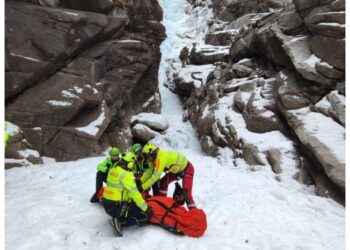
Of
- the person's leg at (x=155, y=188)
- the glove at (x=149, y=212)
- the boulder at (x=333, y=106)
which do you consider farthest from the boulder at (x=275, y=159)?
the glove at (x=149, y=212)

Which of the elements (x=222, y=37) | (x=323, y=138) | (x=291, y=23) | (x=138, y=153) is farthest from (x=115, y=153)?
(x=222, y=37)

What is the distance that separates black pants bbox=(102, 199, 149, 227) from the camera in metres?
5.77

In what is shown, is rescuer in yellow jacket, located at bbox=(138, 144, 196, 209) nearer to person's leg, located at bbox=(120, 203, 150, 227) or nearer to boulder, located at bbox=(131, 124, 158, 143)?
person's leg, located at bbox=(120, 203, 150, 227)

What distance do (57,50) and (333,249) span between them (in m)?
16.4

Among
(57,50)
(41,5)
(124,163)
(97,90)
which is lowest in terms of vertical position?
(124,163)

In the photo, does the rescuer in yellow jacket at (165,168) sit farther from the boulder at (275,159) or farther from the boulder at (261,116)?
the boulder at (261,116)

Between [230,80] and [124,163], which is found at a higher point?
[230,80]

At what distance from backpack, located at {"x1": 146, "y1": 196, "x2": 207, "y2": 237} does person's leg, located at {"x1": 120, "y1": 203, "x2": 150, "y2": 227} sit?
19 centimetres

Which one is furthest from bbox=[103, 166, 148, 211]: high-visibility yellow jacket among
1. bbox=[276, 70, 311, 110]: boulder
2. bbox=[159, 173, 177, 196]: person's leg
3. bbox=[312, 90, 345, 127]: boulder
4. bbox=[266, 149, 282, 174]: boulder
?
bbox=[276, 70, 311, 110]: boulder

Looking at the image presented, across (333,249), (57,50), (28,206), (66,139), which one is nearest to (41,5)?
(57,50)

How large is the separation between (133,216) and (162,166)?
1.21 m

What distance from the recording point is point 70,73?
60.4 feet

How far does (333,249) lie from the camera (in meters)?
6.08

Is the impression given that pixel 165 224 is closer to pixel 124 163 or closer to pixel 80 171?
pixel 124 163
